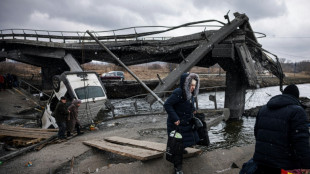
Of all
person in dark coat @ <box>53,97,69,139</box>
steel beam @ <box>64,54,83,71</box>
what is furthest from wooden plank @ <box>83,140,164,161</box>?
steel beam @ <box>64,54,83,71</box>

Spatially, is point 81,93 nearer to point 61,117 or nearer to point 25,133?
point 61,117

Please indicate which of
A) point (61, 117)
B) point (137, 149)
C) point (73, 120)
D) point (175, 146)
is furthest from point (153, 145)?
point (73, 120)

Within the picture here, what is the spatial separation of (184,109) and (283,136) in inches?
74.7

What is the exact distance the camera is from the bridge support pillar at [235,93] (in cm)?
1517

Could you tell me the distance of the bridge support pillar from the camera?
15172 millimetres

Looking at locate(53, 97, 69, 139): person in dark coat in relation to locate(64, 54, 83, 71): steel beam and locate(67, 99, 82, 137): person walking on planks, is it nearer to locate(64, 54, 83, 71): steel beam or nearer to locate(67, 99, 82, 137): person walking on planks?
locate(67, 99, 82, 137): person walking on planks

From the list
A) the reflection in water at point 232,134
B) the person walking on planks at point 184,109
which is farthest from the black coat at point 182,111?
the reflection in water at point 232,134

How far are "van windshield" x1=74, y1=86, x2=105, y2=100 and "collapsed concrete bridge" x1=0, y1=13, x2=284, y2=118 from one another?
5.87ft

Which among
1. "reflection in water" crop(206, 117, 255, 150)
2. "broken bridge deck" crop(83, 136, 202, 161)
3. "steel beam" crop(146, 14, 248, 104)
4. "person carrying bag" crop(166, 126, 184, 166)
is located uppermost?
"steel beam" crop(146, 14, 248, 104)

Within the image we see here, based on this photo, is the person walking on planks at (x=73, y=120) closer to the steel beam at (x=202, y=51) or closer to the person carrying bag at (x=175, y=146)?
the steel beam at (x=202, y=51)

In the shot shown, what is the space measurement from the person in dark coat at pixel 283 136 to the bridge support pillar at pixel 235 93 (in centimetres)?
1271

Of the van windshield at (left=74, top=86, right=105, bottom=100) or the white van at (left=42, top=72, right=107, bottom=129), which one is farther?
the van windshield at (left=74, top=86, right=105, bottom=100)

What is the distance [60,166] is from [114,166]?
1.64 m

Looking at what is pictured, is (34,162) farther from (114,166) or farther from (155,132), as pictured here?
(155,132)
